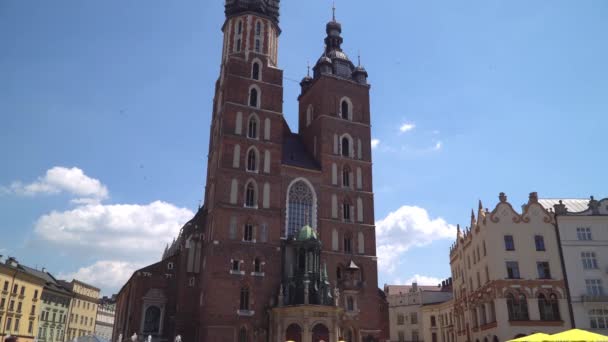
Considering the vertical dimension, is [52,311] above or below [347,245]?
below

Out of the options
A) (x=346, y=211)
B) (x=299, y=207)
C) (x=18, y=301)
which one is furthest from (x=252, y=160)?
(x=18, y=301)

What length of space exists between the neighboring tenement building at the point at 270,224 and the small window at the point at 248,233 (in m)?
0.09

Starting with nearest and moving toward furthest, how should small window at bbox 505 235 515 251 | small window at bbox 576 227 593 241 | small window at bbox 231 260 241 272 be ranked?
small window at bbox 505 235 515 251 < small window at bbox 576 227 593 241 < small window at bbox 231 260 241 272

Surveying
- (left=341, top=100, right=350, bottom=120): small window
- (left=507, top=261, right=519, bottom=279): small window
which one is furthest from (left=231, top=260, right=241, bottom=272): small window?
(left=507, top=261, right=519, bottom=279): small window

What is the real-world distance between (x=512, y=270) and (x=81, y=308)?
63.8 meters

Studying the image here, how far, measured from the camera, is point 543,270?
137ft

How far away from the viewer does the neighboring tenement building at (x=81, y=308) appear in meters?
74.0

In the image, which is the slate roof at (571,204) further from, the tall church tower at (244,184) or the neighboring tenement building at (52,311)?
the neighboring tenement building at (52,311)

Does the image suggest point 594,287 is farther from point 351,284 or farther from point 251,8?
point 251,8

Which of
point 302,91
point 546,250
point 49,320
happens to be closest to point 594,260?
point 546,250

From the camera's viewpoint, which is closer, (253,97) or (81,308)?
(253,97)

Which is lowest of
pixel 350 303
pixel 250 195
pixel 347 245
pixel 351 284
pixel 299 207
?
pixel 350 303

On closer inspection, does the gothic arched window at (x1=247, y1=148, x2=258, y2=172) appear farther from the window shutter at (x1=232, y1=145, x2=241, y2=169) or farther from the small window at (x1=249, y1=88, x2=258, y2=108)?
the small window at (x1=249, y1=88, x2=258, y2=108)

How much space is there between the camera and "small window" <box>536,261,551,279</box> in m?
41.6
